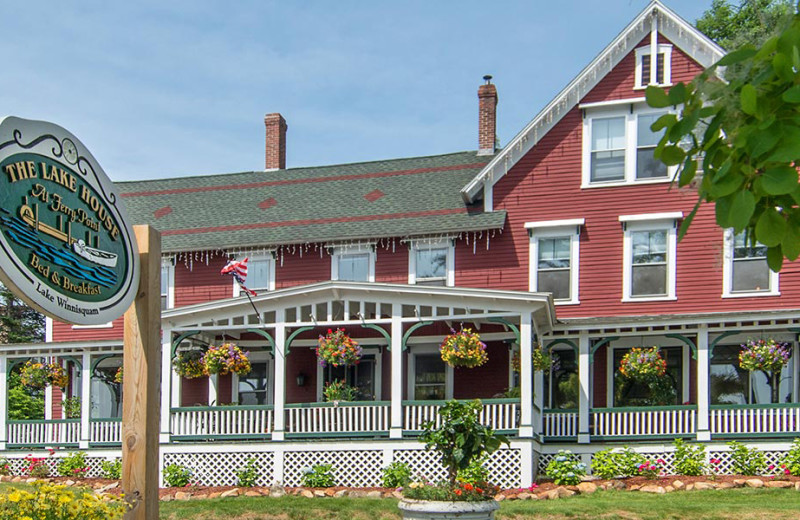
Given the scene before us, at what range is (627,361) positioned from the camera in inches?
784

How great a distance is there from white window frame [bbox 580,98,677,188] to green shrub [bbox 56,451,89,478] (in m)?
12.5

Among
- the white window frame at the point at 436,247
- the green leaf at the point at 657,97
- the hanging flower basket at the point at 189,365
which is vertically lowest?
the hanging flower basket at the point at 189,365

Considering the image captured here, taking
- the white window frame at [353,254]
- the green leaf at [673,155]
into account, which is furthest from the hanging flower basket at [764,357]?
the green leaf at [673,155]

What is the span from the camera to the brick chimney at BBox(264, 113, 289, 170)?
28.4 meters

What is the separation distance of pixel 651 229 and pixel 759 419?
4772 millimetres

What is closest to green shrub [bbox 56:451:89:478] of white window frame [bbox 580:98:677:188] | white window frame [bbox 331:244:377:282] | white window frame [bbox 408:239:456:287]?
white window frame [bbox 331:244:377:282]

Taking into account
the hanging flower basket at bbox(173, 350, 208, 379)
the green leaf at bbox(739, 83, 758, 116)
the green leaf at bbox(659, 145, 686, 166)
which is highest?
the green leaf at bbox(739, 83, 758, 116)

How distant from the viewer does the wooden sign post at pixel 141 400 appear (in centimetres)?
683

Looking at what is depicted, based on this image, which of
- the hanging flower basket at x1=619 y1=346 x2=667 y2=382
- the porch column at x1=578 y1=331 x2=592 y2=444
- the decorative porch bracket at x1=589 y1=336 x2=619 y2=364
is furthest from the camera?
the porch column at x1=578 y1=331 x2=592 y2=444

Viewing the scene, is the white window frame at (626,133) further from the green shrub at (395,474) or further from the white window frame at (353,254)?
the green shrub at (395,474)

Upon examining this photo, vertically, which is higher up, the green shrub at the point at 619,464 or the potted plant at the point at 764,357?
the potted plant at the point at 764,357

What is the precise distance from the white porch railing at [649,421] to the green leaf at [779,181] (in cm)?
1644

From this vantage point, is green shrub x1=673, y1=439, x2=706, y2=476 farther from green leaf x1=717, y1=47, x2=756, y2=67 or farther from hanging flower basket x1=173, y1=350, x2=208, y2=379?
green leaf x1=717, y1=47, x2=756, y2=67

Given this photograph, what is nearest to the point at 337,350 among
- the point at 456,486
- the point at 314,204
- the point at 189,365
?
the point at 189,365
